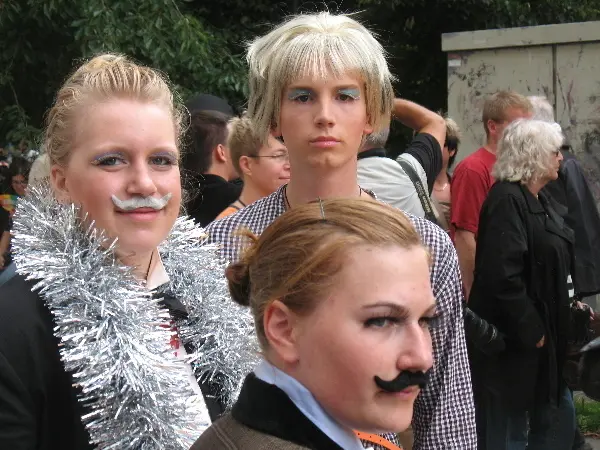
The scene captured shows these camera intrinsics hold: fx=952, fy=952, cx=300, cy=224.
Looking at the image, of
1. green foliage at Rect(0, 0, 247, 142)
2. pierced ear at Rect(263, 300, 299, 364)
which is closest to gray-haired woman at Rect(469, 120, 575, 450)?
pierced ear at Rect(263, 300, 299, 364)

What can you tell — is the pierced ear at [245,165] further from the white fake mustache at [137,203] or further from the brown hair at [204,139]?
the white fake mustache at [137,203]

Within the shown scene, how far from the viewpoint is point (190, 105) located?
577cm

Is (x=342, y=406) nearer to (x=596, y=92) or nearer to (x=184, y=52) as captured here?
(x=184, y=52)

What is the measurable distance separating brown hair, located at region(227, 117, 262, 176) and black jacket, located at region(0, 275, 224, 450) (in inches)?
92.1

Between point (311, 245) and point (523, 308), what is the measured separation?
3.63 m

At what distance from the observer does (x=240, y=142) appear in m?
4.37

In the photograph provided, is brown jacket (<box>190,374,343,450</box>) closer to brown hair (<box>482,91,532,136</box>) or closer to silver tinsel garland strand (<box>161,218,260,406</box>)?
silver tinsel garland strand (<box>161,218,260,406</box>)

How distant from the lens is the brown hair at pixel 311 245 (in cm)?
167

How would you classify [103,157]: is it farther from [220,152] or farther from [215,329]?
[220,152]

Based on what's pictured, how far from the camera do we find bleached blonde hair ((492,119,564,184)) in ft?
17.7

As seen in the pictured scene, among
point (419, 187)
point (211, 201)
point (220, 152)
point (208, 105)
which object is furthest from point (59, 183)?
point (208, 105)

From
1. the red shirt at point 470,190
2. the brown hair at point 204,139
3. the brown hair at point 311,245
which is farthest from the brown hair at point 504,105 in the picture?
the brown hair at point 311,245

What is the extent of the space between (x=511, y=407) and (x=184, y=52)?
4.61 m

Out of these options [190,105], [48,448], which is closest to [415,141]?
[190,105]
